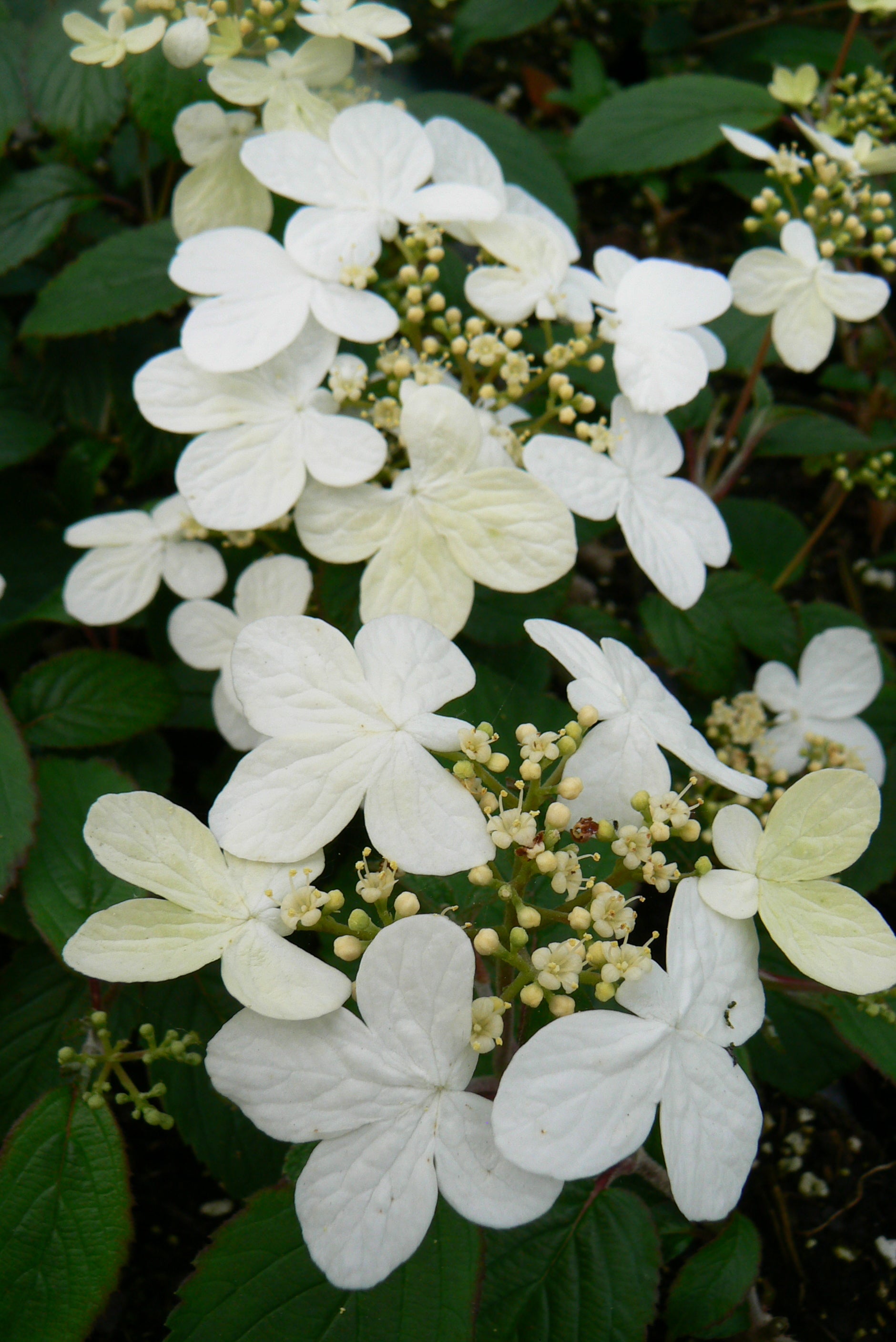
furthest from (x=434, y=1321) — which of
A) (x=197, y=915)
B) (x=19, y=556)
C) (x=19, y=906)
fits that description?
(x=19, y=556)

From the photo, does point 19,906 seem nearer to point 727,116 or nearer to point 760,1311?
point 760,1311

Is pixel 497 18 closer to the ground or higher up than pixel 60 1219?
higher up

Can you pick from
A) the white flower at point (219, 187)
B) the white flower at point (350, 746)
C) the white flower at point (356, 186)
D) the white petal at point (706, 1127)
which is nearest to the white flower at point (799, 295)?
the white flower at point (356, 186)

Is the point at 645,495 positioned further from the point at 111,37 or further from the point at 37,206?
the point at 37,206

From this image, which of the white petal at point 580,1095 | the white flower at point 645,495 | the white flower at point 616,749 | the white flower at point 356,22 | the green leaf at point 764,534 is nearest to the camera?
the white petal at point 580,1095

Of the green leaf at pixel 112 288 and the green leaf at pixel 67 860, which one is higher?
the green leaf at pixel 112 288

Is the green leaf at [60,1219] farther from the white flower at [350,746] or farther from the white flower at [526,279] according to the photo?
the white flower at [526,279]

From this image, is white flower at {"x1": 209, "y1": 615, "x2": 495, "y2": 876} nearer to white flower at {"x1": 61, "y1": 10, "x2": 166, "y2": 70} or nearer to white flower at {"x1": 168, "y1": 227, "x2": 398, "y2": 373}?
white flower at {"x1": 168, "y1": 227, "x2": 398, "y2": 373}

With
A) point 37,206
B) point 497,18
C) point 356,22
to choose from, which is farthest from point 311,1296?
point 497,18
